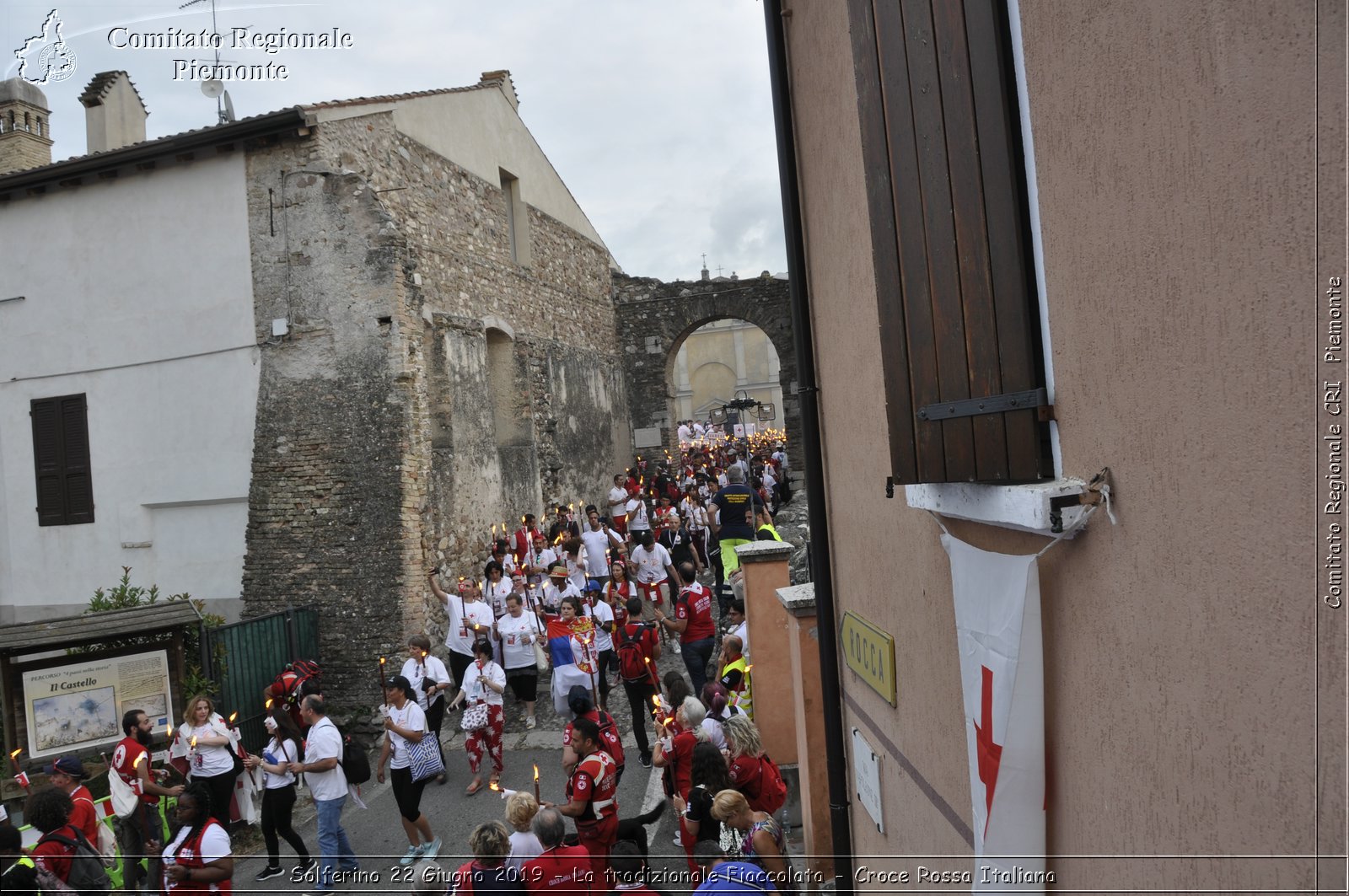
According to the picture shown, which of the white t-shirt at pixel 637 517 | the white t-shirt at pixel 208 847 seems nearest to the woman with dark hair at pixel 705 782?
the white t-shirt at pixel 208 847

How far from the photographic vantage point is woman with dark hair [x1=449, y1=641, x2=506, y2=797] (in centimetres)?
854

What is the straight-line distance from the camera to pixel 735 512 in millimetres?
12281

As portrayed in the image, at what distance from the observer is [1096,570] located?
203cm

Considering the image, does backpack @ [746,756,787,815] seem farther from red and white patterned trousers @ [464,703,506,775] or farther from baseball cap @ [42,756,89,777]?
baseball cap @ [42,756,89,777]

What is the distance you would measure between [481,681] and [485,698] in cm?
18

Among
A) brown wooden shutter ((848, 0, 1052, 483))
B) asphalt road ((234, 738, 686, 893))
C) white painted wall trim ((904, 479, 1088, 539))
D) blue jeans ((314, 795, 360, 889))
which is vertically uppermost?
brown wooden shutter ((848, 0, 1052, 483))

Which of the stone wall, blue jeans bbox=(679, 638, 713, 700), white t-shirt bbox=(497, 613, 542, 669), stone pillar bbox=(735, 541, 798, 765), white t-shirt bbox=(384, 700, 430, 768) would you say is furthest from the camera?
the stone wall

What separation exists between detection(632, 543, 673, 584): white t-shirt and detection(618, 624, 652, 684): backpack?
306 centimetres

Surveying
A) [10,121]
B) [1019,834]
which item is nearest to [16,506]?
[10,121]

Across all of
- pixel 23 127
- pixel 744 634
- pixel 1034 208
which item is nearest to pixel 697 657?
pixel 744 634

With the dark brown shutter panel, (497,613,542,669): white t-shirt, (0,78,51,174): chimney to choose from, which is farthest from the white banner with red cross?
(0,78,51,174): chimney

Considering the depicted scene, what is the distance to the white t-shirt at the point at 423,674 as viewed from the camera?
8.58 m

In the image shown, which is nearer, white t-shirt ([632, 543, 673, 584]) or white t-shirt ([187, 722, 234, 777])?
white t-shirt ([187, 722, 234, 777])

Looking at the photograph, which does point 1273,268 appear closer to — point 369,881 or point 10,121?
point 369,881
